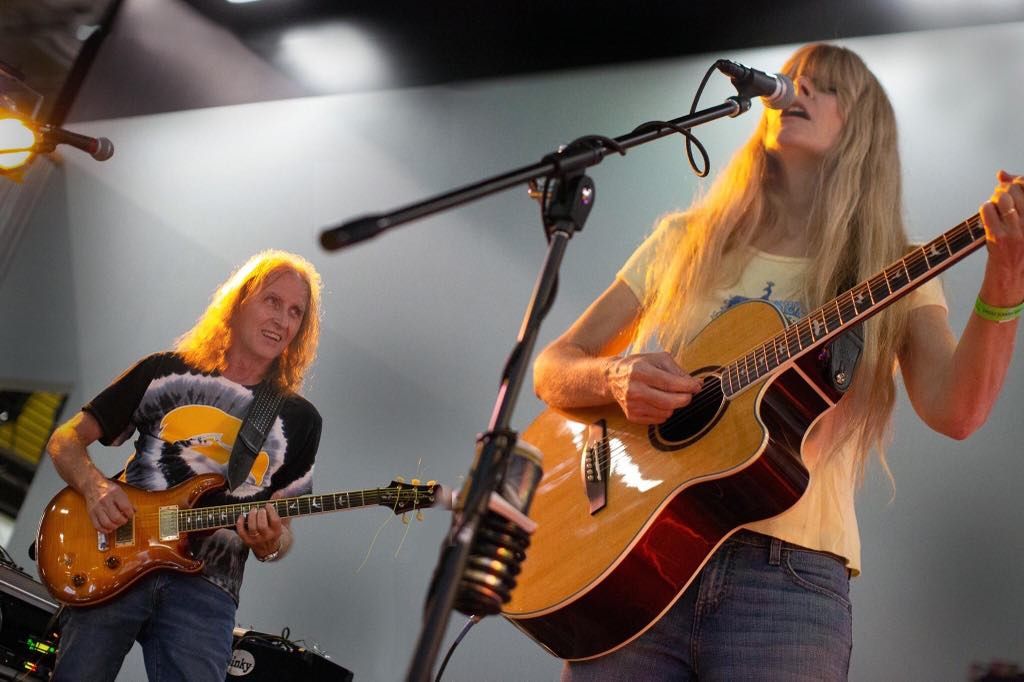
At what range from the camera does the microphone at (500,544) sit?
1.17m

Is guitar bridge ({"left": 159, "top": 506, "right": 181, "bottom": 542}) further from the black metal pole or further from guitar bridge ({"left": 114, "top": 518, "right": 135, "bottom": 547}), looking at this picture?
the black metal pole

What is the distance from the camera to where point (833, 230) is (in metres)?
2.06

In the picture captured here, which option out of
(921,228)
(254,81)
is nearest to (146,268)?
(254,81)

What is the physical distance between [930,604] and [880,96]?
1946mm

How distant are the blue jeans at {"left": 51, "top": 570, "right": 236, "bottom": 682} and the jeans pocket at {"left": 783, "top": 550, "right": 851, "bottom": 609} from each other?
2.06 metres

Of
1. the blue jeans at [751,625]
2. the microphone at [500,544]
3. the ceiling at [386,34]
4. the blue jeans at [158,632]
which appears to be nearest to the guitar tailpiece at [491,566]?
the microphone at [500,544]

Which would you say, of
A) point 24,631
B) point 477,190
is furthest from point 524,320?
point 24,631

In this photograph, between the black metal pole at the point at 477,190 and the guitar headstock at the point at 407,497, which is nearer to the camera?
the black metal pole at the point at 477,190

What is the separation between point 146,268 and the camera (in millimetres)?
5961

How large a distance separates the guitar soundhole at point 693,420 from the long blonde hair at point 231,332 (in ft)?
7.11

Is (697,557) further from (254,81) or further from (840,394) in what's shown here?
(254,81)

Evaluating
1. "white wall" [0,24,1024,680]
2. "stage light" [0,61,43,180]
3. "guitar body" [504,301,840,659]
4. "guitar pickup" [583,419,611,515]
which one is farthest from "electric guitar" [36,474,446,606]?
"stage light" [0,61,43,180]

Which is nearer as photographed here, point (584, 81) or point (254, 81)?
point (584, 81)

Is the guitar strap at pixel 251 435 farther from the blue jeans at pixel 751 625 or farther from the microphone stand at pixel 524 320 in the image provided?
the microphone stand at pixel 524 320
